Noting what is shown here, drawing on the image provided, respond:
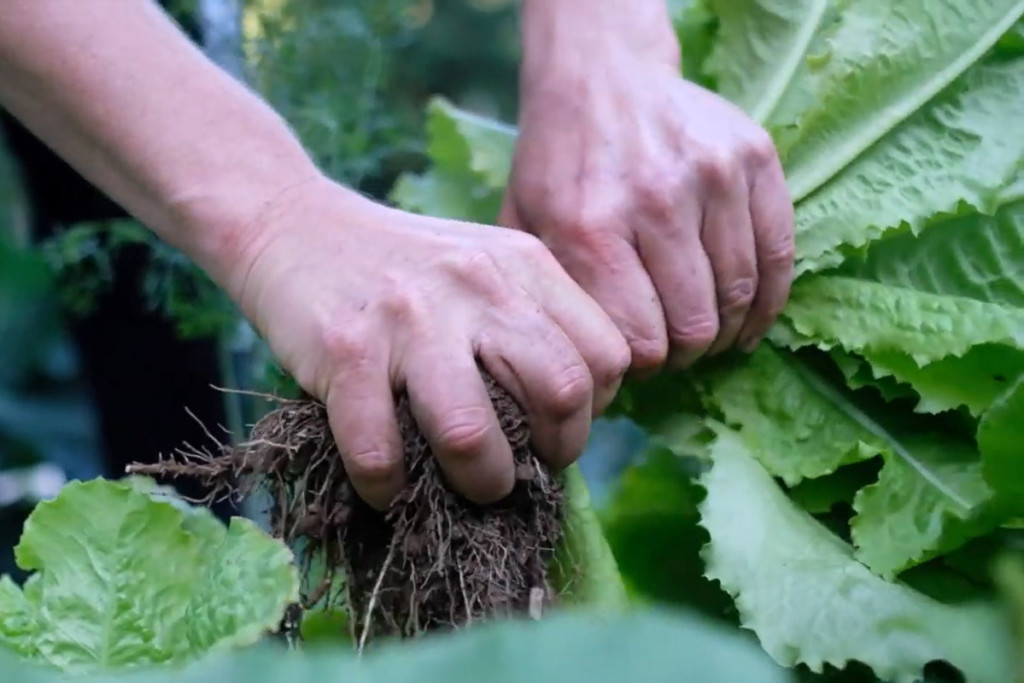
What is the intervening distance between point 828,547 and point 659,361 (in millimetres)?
181

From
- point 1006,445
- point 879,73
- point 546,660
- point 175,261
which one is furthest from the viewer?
point 175,261

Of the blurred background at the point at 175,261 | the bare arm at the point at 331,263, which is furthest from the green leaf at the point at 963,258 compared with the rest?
the blurred background at the point at 175,261

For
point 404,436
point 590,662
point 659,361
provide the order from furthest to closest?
1. point 659,361
2. point 404,436
3. point 590,662

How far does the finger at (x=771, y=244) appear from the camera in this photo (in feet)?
2.89

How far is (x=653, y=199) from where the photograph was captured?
0.83 meters

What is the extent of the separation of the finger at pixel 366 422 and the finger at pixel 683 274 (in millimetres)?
243

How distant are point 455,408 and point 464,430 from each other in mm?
15

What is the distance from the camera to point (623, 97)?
2.90ft

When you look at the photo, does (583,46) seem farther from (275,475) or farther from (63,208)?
(63,208)

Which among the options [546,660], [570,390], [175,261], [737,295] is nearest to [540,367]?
[570,390]

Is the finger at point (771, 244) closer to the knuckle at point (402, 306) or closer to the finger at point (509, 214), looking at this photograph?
the finger at point (509, 214)

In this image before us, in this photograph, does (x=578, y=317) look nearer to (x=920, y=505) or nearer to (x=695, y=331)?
(x=695, y=331)

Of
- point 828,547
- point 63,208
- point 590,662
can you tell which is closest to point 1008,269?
point 828,547

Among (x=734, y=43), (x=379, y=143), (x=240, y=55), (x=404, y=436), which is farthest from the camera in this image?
(x=379, y=143)
